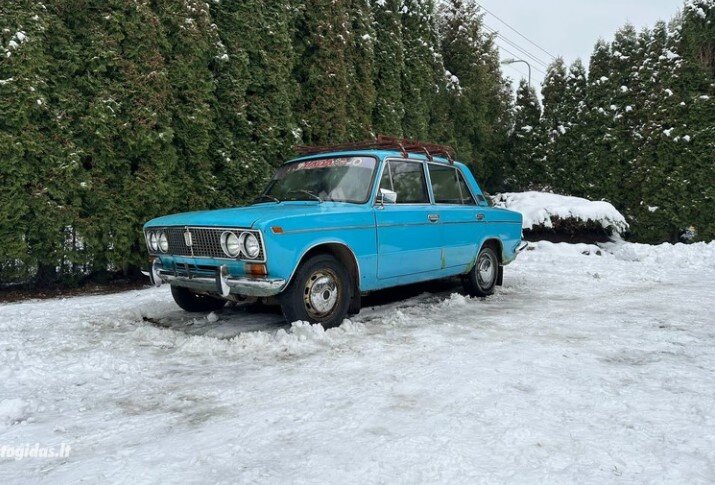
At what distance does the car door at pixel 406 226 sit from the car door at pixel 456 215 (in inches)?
7.1

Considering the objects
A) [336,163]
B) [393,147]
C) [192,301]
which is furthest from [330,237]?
[192,301]

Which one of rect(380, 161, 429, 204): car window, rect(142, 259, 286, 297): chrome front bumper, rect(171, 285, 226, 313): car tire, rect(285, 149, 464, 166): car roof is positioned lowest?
rect(171, 285, 226, 313): car tire

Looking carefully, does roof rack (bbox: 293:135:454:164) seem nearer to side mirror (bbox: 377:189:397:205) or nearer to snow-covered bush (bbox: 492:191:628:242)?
side mirror (bbox: 377:189:397:205)

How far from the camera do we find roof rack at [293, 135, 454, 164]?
19.2 ft

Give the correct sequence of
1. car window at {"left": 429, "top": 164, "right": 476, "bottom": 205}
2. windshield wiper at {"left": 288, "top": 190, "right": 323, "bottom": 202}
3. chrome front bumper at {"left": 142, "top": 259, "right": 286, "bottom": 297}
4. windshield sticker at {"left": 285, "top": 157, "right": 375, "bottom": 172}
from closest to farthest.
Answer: chrome front bumper at {"left": 142, "top": 259, "right": 286, "bottom": 297} → windshield wiper at {"left": 288, "top": 190, "right": 323, "bottom": 202} → windshield sticker at {"left": 285, "top": 157, "right": 375, "bottom": 172} → car window at {"left": 429, "top": 164, "right": 476, "bottom": 205}

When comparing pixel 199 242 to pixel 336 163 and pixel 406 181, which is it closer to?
pixel 336 163

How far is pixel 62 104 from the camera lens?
6535mm

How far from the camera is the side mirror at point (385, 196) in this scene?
16.8 ft

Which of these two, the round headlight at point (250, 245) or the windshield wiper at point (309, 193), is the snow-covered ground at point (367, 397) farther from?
the windshield wiper at point (309, 193)

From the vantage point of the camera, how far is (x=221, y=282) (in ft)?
14.0

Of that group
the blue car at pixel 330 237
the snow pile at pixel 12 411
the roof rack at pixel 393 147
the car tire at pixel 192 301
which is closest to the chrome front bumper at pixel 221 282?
the blue car at pixel 330 237

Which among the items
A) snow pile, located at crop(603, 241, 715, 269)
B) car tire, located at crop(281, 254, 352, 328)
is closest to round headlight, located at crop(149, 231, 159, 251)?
car tire, located at crop(281, 254, 352, 328)

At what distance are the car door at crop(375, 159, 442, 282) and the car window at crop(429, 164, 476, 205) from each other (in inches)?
8.9

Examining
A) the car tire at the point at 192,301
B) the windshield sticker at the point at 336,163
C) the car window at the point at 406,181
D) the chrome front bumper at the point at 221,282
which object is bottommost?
the car tire at the point at 192,301
